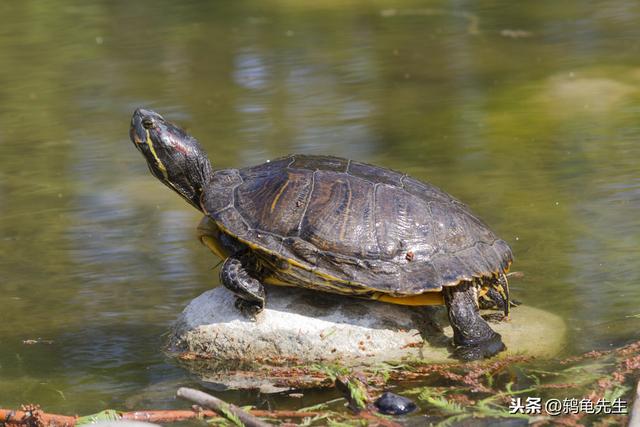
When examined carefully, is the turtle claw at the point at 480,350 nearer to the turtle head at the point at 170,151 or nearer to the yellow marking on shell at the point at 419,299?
the yellow marking on shell at the point at 419,299

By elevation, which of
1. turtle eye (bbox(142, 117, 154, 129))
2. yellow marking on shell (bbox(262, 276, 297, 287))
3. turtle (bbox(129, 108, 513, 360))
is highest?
turtle eye (bbox(142, 117, 154, 129))

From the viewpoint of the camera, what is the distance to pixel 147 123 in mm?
5566

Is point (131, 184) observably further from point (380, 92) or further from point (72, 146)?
point (380, 92)

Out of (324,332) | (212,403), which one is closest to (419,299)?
(324,332)

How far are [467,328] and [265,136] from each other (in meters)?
4.37

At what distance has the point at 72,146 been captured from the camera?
30.6 feet

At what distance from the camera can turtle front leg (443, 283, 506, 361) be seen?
5.08 m

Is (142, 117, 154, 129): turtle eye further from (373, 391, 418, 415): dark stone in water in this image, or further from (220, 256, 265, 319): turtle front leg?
(373, 391, 418, 415): dark stone in water

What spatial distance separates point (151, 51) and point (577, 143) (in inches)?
234

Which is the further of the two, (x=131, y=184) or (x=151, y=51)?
(x=151, y=51)

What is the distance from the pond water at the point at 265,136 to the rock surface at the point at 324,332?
227mm

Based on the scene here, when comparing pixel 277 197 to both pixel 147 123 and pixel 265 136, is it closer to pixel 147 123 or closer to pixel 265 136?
pixel 147 123

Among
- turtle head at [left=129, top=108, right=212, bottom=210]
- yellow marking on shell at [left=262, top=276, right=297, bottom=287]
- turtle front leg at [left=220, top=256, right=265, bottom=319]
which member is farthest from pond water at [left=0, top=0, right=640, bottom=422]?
turtle head at [left=129, top=108, right=212, bottom=210]

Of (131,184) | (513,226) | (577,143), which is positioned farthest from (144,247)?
(577,143)
